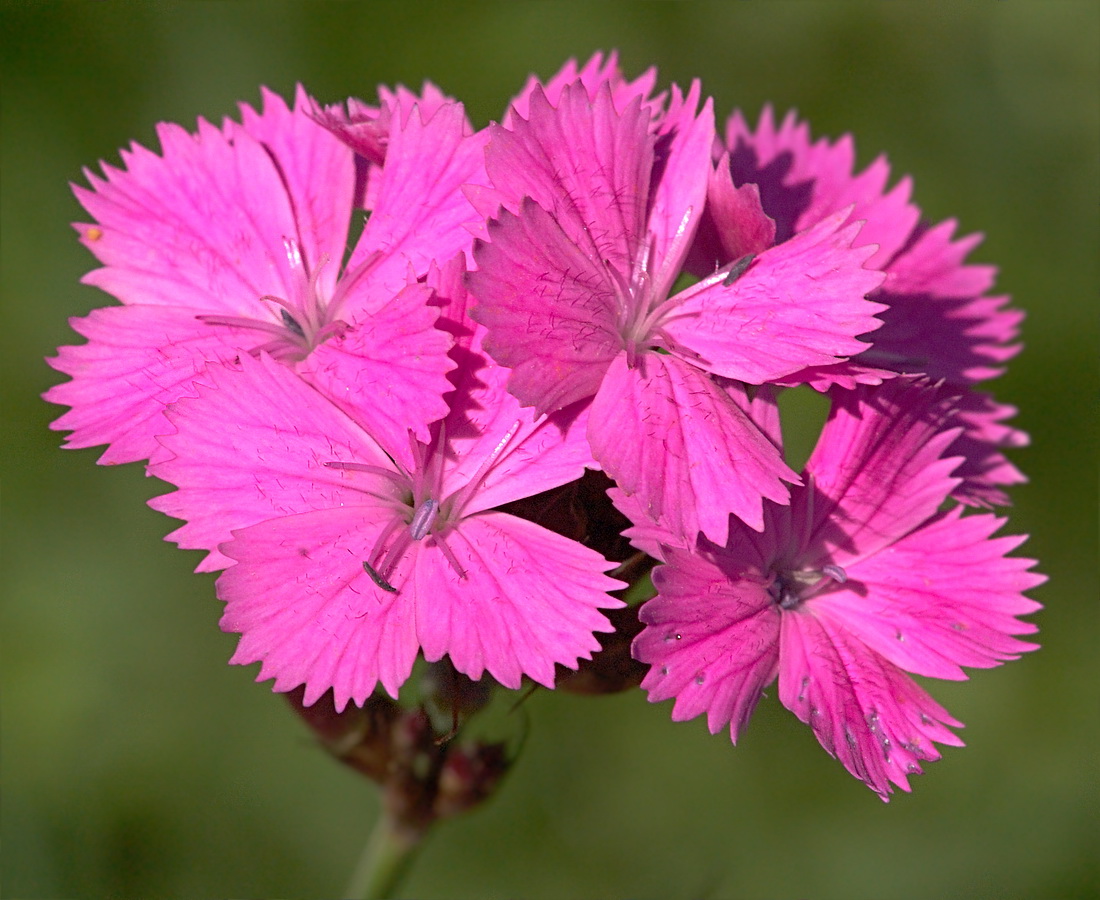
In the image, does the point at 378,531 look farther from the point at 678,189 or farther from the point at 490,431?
the point at 678,189

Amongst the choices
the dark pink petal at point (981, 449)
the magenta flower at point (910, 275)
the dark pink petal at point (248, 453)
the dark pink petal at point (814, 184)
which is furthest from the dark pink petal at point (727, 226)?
the dark pink petal at point (248, 453)

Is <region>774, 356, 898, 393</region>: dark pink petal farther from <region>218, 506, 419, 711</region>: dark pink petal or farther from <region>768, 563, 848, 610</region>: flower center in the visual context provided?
<region>218, 506, 419, 711</region>: dark pink petal

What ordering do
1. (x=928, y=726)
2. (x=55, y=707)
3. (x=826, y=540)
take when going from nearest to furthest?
(x=928, y=726)
(x=826, y=540)
(x=55, y=707)

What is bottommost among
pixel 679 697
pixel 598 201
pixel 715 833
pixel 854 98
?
pixel 715 833

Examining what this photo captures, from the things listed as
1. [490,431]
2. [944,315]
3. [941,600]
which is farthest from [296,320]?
[944,315]

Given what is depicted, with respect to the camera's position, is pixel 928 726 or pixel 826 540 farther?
pixel 826 540

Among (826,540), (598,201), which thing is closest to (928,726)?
(826,540)

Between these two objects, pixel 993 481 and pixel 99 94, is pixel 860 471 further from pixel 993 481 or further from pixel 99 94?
pixel 99 94

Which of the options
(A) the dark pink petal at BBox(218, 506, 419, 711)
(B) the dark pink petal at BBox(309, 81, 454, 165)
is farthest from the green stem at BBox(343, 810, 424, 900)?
(B) the dark pink petal at BBox(309, 81, 454, 165)
